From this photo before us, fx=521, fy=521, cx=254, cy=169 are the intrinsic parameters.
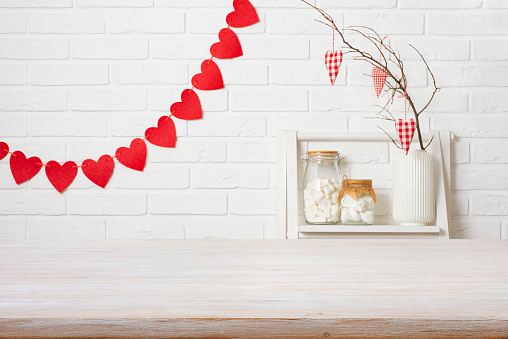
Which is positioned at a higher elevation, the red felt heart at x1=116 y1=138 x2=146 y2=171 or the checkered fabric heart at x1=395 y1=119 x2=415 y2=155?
the checkered fabric heart at x1=395 y1=119 x2=415 y2=155

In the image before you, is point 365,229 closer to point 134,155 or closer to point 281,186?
point 281,186

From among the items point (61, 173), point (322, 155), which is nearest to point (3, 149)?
point (61, 173)

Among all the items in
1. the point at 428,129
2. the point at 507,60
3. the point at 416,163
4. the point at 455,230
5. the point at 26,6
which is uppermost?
the point at 26,6

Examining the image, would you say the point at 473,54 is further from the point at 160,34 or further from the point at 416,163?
the point at 160,34

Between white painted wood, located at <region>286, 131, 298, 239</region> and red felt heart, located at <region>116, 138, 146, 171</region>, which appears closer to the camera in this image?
white painted wood, located at <region>286, 131, 298, 239</region>

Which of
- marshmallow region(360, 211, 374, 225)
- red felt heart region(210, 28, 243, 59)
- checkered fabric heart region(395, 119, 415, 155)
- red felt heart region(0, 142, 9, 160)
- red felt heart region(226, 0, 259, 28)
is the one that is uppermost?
red felt heart region(226, 0, 259, 28)

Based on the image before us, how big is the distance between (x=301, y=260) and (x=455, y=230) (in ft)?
4.02

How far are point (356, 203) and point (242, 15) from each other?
73 centimetres

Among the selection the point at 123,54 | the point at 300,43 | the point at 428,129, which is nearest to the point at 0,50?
the point at 123,54

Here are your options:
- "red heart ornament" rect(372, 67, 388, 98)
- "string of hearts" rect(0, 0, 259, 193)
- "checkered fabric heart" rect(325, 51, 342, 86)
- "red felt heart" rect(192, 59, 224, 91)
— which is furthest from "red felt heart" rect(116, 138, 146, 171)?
"red heart ornament" rect(372, 67, 388, 98)

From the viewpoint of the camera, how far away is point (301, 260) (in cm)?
68

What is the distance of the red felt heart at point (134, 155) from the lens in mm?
1743

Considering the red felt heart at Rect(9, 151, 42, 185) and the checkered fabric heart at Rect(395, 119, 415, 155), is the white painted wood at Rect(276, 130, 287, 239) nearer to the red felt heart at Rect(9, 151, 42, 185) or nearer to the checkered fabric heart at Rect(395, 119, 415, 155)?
the checkered fabric heart at Rect(395, 119, 415, 155)

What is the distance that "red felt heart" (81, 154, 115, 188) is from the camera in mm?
1747
